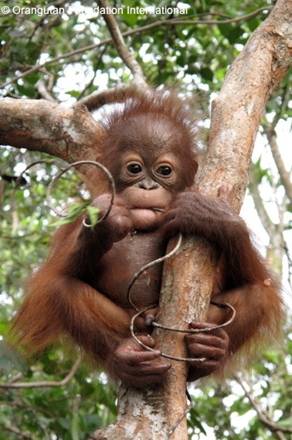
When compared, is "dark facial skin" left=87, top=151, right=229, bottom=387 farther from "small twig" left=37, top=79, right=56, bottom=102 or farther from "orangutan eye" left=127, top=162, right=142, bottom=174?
"small twig" left=37, top=79, right=56, bottom=102

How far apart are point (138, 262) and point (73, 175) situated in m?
3.14

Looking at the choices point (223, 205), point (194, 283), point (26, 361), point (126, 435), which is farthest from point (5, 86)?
point (126, 435)

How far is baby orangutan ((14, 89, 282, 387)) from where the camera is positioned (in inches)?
134

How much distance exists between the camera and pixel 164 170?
3994mm

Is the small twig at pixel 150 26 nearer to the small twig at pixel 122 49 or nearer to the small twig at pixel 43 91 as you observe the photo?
the small twig at pixel 43 91

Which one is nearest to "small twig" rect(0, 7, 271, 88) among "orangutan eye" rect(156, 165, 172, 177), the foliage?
the foliage

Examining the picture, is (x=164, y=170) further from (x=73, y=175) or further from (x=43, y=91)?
(x=73, y=175)

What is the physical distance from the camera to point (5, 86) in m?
4.94

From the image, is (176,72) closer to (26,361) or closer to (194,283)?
(26,361)

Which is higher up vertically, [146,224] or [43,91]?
[146,224]

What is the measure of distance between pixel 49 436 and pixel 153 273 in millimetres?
1502

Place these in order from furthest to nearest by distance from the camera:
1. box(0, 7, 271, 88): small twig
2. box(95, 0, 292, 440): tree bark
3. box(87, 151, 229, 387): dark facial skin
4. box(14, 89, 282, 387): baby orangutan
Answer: box(0, 7, 271, 88): small twig < box(14, 89, 282, 387): baby orangutan < box(87, 151, 229, 387): dark facial skin < box(95, 0, 292, 440): tree bark

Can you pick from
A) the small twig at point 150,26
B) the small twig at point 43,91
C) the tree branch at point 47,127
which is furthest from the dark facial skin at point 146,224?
the small twig at point 43,91

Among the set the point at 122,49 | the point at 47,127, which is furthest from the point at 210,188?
the point at 122,49
